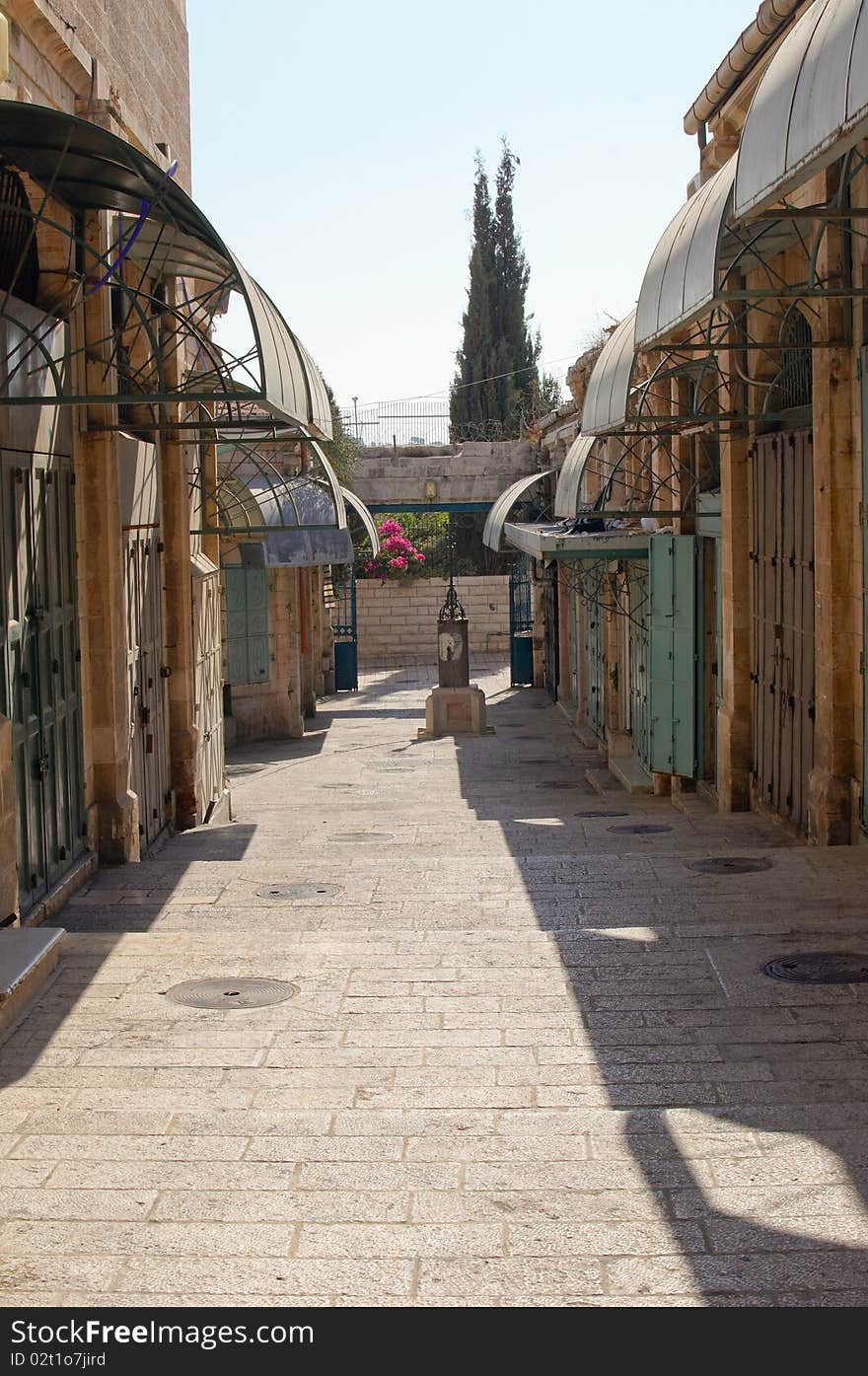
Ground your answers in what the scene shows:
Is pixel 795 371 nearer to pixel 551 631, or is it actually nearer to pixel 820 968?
pixel 820 968

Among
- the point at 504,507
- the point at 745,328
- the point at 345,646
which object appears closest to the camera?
the point at 745,328

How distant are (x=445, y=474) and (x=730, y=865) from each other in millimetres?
24709

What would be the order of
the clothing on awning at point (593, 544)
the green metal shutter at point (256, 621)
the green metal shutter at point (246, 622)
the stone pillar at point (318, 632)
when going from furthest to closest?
the stone pillar at point (318, 632) → the green metal shutter at point (256, 621) → the green metal shutter at point (246, 622) → the clothing on awning at point (593, 544)

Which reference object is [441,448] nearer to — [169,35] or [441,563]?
[441,563]

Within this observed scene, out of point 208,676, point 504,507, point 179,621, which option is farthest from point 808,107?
point 504,507

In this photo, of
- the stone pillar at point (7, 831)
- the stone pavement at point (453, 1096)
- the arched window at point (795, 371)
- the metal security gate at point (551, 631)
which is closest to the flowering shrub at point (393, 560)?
the metal security gate at point (551, 631)

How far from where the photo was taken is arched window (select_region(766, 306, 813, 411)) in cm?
1184

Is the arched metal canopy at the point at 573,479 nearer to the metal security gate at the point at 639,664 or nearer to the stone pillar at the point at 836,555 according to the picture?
the metal security gate at the point at 639,664

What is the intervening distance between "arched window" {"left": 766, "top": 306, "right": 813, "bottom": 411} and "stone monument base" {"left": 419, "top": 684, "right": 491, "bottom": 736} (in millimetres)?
12713

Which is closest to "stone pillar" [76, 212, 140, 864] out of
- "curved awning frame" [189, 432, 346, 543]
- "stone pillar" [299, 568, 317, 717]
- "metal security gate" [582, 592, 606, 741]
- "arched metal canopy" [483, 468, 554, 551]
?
"curved awning frame" [189, 432, 346, 543]

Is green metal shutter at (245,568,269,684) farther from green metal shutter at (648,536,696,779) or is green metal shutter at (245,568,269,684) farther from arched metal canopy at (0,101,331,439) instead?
arched metal canopy at (0,101,331,439)

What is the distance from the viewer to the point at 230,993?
7.00m

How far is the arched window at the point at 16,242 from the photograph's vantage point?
30.8ft

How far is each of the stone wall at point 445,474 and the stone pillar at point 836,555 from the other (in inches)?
910
